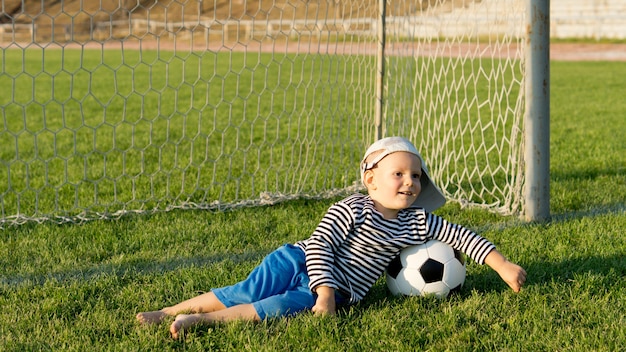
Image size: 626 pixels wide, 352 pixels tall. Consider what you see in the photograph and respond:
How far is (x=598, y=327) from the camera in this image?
9.19 ft

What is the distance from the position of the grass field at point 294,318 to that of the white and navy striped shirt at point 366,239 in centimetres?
13

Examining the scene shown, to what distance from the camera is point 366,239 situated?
312cm

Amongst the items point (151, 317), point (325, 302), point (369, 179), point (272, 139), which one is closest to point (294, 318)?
point (325, 302)

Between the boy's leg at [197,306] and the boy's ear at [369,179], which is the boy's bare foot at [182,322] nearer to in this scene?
the boy's leg at [197,306]

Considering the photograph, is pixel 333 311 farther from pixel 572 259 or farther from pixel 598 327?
pixel 572 259

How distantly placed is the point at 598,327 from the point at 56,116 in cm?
819

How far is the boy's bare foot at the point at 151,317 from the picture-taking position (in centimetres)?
281

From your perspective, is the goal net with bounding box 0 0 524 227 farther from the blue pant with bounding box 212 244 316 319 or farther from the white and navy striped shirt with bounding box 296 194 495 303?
the blue pant with bounding box 212 244 316 319

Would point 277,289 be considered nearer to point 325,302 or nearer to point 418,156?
point 325,302

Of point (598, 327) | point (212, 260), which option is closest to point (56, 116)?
point (212, 260)

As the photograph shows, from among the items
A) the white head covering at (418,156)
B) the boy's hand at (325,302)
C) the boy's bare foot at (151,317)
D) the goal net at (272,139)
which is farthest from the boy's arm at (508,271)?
the goal net at (272,139)

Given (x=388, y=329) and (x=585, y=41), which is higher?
(x=388, y=329)

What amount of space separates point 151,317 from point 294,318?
0.51 metres

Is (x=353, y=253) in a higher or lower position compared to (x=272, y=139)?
higher
